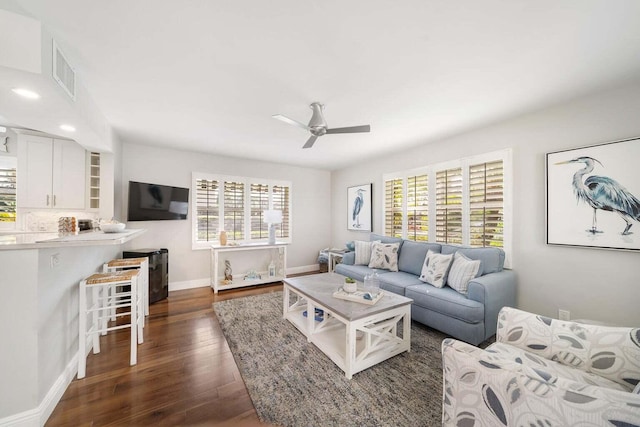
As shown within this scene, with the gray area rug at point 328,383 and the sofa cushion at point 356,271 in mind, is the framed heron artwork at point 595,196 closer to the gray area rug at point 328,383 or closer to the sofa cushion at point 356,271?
the gray area rug at point 328,383

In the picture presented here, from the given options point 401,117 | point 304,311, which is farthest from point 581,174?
point 304,311

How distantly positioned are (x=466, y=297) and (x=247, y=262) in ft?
12.5

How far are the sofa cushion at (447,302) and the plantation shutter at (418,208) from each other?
1.14 metres

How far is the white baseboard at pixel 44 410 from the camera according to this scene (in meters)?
1.43

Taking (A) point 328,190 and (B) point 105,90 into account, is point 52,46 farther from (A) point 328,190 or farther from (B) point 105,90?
(A) point 328,190

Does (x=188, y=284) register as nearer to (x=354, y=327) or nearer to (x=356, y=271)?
(x=356, y=271)

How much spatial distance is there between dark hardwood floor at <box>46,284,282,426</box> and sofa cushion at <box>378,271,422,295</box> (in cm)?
201

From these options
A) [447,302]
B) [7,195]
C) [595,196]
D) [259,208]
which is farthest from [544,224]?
[7,195]

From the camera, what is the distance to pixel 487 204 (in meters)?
3.06

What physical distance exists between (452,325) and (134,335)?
3006 millimetres

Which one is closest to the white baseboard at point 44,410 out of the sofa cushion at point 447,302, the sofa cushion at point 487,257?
the sofa cushion at point 447,302

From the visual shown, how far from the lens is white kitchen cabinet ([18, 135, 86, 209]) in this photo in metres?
2.90

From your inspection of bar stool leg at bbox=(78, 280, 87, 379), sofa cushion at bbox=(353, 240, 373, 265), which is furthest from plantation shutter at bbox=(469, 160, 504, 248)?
bar stool leg at bbox=(78, 280, 87, 379)

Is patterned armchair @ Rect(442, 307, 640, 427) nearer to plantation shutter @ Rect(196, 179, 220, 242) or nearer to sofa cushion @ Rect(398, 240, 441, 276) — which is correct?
sofa cushion @ Rect(398, 240, 441, 276)
